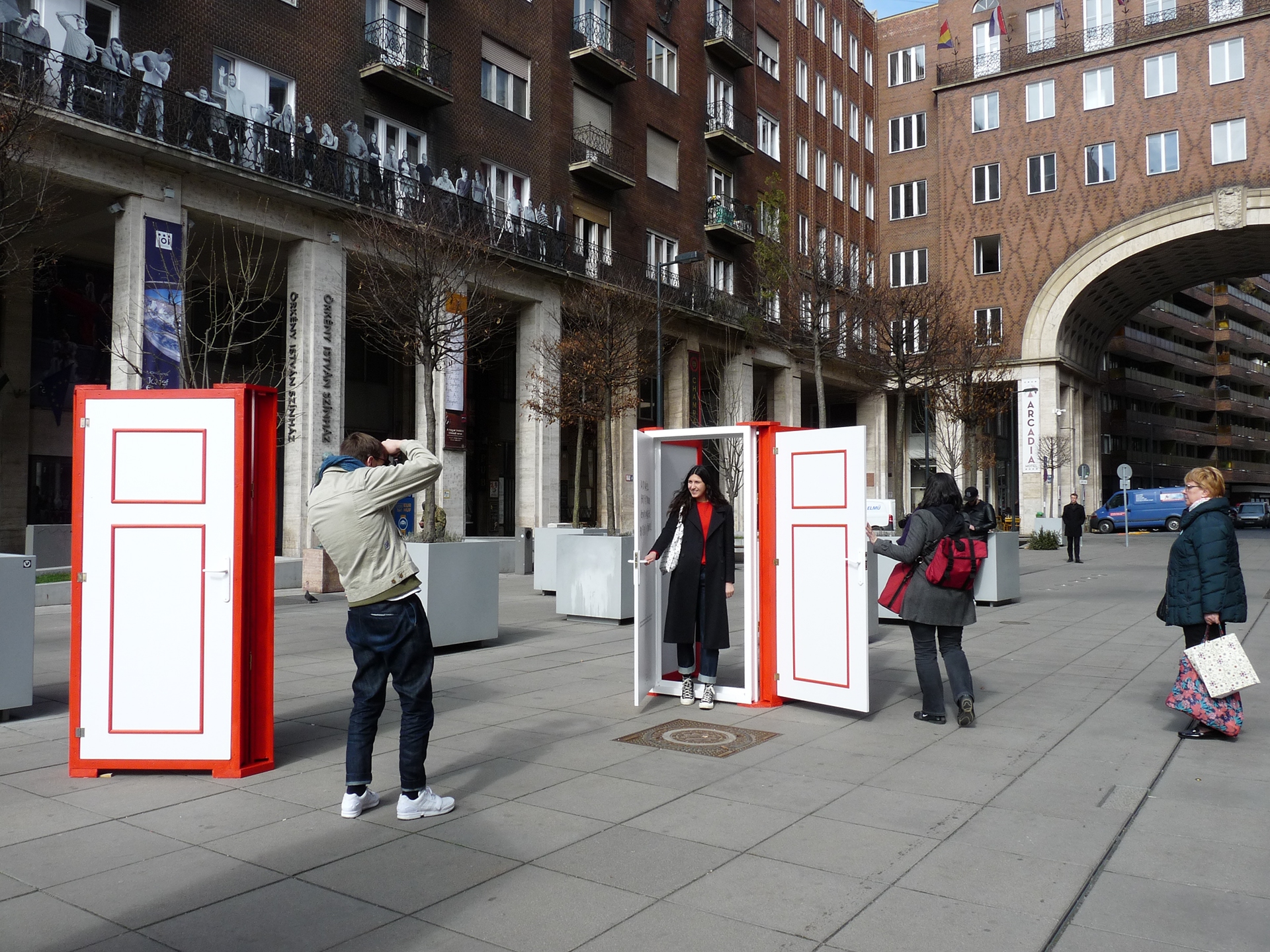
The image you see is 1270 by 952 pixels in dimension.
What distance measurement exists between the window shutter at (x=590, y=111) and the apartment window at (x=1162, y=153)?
88.9ft

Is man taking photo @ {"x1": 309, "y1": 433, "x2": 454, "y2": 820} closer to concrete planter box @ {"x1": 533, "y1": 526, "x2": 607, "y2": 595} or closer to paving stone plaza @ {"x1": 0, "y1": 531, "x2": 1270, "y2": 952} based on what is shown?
paving stone plaza @ {"x1": 0, "y1": 531, "x2": 1270, "y2": 952}

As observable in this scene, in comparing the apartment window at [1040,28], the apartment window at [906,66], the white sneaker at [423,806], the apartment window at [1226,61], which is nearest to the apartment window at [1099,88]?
the apartment window at [1040,28]

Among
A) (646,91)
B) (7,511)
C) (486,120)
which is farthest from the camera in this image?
(646,91)

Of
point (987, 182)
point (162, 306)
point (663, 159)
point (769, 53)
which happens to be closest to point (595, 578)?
point (162, 306)

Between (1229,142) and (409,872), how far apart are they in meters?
49.6

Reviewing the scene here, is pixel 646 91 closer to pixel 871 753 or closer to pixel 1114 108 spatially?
pixel 1114 108

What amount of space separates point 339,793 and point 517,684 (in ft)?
11.3

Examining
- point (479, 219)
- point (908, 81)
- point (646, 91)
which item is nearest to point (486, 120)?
point (479, 219)

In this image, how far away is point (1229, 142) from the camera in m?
43.2

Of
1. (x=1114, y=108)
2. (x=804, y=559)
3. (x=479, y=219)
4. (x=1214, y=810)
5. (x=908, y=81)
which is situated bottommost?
(x=1214, y=810)

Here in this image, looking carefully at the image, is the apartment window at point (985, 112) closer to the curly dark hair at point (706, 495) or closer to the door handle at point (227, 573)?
the curly dark hair at point (706, 495)

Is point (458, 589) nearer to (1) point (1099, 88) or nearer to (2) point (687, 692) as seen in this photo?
(2) point (687, 692)

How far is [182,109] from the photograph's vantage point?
18719mm

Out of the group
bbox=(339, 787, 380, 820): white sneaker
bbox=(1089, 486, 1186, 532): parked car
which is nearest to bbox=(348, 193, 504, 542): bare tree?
bbox=(339, 787, 380, 820): white sneaker
